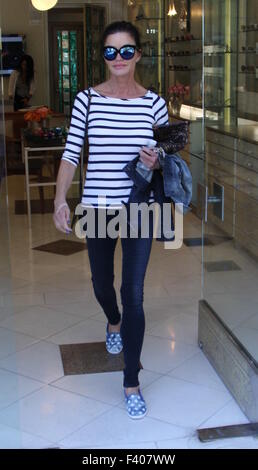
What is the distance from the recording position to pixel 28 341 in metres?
3.43

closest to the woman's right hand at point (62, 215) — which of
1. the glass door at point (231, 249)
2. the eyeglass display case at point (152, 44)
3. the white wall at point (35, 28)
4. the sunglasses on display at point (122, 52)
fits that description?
the sunglasses on display at point (122, 52)

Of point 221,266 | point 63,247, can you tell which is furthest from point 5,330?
point 63,247

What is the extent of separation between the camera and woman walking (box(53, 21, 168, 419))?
259cm

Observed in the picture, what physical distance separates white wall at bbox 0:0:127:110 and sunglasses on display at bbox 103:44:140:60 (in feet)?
28.4

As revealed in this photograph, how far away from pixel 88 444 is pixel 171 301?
169 cm

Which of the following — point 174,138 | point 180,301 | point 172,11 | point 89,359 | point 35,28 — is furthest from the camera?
point 35,28

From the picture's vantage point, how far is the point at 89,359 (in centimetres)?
322

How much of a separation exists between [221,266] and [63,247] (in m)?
2.42

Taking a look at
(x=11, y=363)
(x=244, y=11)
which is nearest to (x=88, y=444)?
(x=11, y=363)

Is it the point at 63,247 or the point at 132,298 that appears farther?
the point at 63,247

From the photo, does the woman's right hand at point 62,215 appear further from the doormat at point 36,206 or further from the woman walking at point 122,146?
the doormat at point 36,206

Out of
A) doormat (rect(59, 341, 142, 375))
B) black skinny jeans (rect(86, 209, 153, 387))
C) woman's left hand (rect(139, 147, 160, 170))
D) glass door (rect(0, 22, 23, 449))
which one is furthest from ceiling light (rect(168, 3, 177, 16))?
glass door (rect(0, 22, 23, 449))

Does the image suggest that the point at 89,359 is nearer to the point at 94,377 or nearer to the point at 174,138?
Answer: the point at 94,377

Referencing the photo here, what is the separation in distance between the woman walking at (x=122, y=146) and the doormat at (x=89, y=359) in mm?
428
